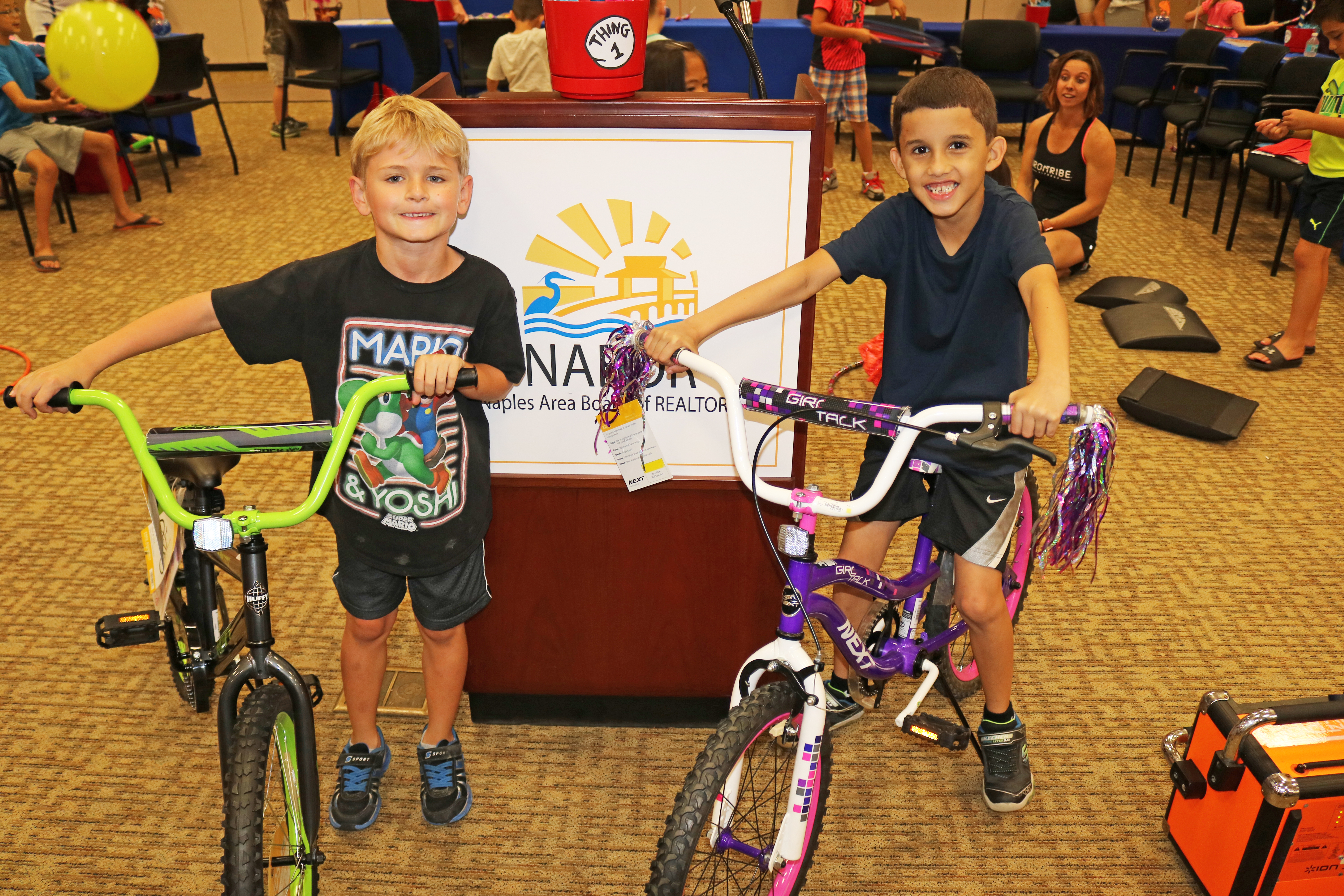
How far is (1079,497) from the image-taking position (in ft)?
5.05

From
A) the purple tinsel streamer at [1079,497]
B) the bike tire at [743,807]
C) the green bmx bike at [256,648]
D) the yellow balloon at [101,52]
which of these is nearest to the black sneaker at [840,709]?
the bike tire at [743,807]

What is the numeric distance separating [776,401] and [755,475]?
0.40ft

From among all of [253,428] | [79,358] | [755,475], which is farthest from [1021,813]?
[79,358]

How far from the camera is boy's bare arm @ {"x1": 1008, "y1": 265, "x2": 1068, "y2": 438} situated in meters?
1.43

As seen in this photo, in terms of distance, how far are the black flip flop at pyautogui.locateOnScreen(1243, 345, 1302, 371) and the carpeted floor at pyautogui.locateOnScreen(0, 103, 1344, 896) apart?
79mm

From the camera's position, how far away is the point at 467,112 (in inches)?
72.0

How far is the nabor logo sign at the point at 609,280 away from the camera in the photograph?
1.91 metres

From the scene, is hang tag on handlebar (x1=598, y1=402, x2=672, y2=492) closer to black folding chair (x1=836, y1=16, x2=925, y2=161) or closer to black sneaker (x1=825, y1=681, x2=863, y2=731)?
black sneaker (x1=825, y1=681, x2=863, y2=731)

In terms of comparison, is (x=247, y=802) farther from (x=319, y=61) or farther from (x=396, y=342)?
(x=319, y=61)

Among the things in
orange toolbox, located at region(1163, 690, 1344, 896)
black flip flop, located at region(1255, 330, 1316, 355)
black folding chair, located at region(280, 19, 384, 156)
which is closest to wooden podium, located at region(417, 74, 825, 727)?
orange toolbox, located at region(1163, 690, 1344, 896)

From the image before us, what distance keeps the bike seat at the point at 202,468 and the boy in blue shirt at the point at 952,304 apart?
29.2 inches

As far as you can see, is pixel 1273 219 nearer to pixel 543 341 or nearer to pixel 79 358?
pixel 543 341

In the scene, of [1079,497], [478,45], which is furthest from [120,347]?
[478,45]

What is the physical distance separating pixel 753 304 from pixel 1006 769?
113cm
